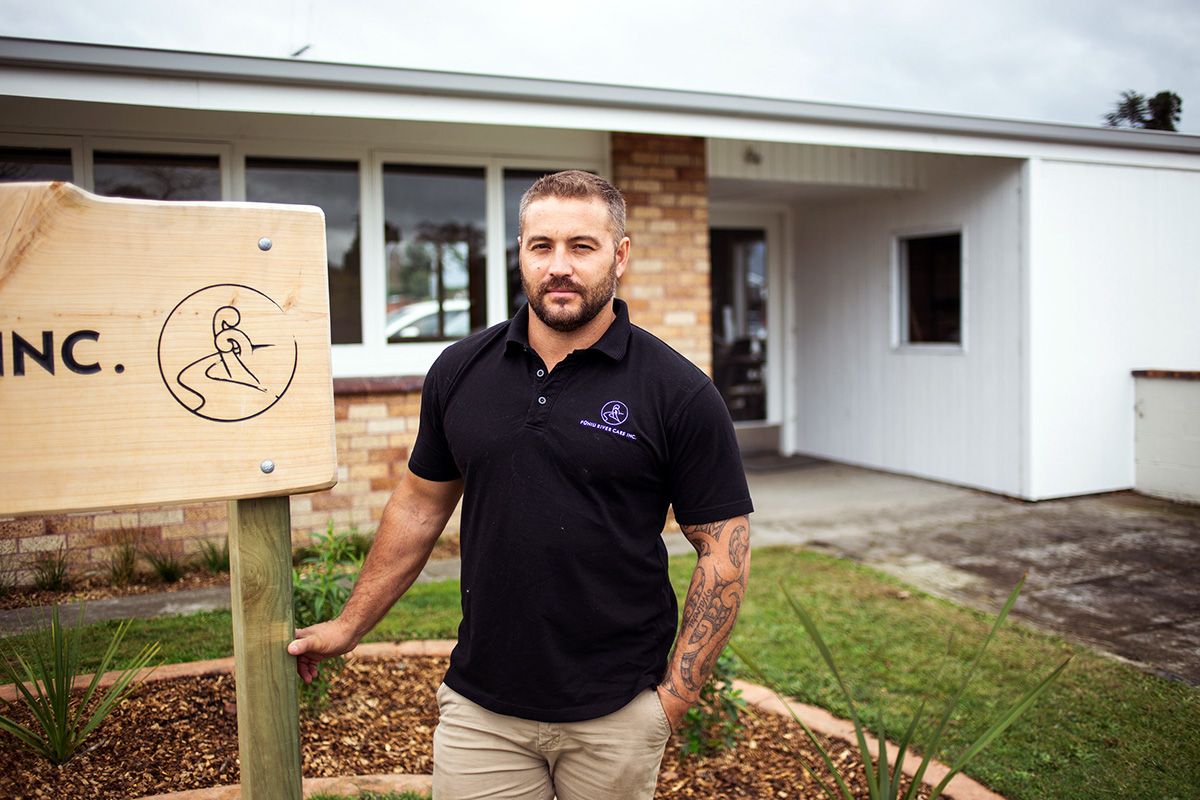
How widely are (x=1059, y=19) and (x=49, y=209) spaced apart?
10808 millimetres

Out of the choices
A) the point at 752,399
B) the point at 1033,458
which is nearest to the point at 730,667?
the point at 1033,458

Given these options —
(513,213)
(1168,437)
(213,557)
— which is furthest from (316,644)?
(1168,437)

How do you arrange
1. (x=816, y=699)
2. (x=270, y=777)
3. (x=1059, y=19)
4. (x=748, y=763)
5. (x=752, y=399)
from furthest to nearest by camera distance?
1. (x=752, y=399)
2. (x=1059, y=19)
3. (x=816, y=699)
4. (x=748, y=763)
5. (x=270, y=777)

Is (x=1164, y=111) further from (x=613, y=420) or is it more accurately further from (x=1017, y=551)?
(x=613, y=420)

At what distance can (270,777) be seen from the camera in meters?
1.92

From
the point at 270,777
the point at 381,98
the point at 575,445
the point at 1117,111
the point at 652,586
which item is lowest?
the point at 270,777

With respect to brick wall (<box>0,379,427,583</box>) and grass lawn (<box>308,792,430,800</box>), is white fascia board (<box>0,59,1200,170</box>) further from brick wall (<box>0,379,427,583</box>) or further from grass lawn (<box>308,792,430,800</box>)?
grass lawn (<box>308,792,430,800</box>)

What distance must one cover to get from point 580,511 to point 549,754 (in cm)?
56

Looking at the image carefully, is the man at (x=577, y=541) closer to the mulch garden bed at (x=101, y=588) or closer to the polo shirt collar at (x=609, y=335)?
the polo shirt collar at (x=609, y=335)

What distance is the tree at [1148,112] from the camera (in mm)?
9523

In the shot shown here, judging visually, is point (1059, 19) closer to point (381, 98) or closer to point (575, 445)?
point (381, 98)

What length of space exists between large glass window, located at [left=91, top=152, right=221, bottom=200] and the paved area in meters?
2.96

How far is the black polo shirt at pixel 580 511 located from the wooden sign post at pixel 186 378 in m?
0.41

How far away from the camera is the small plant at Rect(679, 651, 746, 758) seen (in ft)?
11.1
